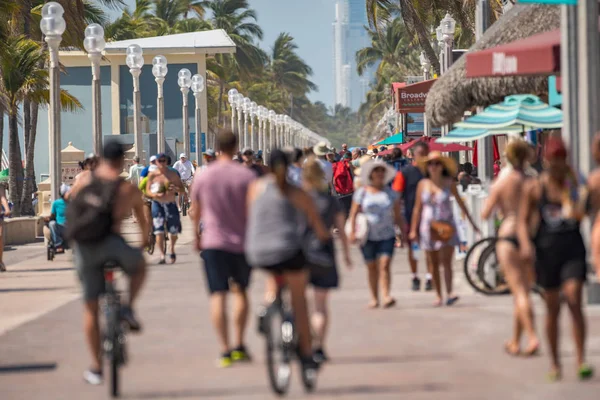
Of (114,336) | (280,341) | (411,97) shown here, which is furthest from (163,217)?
(411,97)

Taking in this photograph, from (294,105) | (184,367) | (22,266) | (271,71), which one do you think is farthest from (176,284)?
(294,105)

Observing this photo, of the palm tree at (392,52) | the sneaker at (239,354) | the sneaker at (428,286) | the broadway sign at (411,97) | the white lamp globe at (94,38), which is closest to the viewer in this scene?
the sneaker at (239,354)

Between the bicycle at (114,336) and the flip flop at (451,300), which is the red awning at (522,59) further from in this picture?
the bicycle at (114,336)

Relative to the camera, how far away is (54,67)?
885 inches

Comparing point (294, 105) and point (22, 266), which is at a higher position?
point (294, 105)

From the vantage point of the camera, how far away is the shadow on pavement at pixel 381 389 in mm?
7973

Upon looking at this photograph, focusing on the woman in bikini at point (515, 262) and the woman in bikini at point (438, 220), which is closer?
the woman in bikini at point (515, 262)

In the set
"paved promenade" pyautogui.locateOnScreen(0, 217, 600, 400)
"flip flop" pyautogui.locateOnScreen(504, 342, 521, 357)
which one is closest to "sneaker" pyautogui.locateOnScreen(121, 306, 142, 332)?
"paved promenade" pyautogui.locateOnScreen(0, 217, 600, 400)

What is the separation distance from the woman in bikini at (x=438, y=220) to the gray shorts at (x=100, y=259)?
4.80 m

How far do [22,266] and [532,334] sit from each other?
40.2ft

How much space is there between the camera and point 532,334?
9.05 metres

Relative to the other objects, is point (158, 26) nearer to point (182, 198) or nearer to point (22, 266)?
point (182, 198)

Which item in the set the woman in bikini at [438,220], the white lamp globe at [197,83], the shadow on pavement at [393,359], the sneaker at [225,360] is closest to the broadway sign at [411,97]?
the white lamp globe at [197,83]

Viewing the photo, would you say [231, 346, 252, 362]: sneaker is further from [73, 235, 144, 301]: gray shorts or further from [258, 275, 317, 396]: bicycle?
[258, 275, 317, 396]: bicycle
